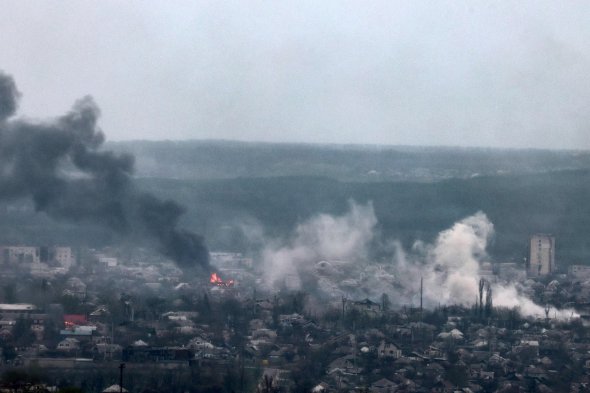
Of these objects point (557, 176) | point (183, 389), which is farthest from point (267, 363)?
point (557, 176)

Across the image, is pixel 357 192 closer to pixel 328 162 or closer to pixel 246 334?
pixel 328 162

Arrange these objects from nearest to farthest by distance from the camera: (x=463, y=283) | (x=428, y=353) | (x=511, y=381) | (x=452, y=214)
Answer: (x=511, y=381)
(x=428, y=353)
(x=463, y=283)
(x=452, y=214)

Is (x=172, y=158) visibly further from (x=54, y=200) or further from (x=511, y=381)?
(x=511, y=381)

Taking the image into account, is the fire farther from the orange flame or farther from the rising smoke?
the rising smoke

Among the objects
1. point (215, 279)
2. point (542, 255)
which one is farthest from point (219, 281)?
point (542, 255)

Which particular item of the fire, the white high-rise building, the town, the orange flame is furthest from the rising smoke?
the orange flame

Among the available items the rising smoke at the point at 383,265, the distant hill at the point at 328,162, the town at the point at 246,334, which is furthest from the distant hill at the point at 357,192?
the town at the point at 246,334

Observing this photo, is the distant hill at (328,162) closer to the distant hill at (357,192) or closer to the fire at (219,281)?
the distant hill at (357,192)
